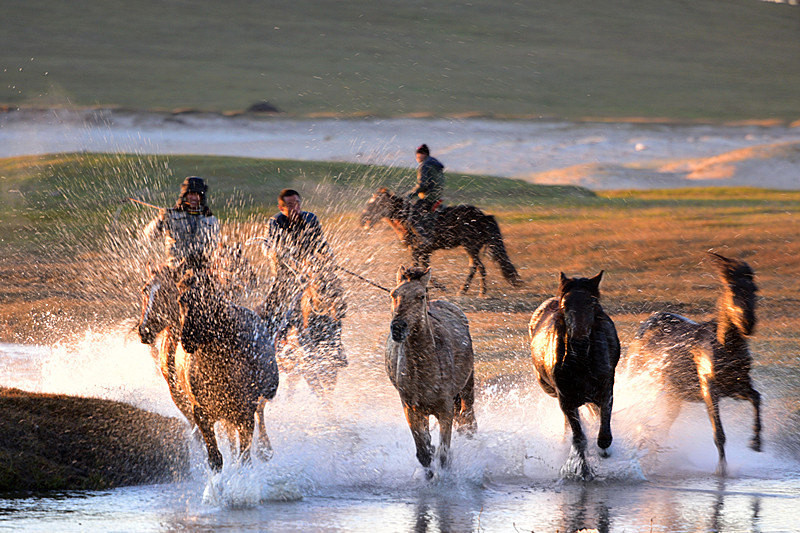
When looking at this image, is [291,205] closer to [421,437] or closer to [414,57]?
[421,437]

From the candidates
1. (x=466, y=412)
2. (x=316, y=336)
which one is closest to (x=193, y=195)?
(x=316, y=336)

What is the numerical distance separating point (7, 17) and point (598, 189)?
74170mm

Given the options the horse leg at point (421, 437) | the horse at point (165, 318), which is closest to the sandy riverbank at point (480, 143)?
the horse leg at point (421, 437)

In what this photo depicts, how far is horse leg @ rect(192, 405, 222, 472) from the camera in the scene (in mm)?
8469

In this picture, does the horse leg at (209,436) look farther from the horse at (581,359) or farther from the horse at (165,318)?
the horse at (581,359)

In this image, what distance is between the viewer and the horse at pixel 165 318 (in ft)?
29.1

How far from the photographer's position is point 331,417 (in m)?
10.7

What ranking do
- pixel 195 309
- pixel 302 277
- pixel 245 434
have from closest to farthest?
pixel 195 309 < pixel 245 434 < pixel 302 277

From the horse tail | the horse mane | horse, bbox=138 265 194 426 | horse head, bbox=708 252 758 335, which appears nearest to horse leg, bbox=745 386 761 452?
horse head, bbox=708 252 758 335

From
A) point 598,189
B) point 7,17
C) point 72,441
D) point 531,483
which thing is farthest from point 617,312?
point 7,17

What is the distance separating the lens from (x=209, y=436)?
8555mm

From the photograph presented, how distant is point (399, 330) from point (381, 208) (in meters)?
11.1

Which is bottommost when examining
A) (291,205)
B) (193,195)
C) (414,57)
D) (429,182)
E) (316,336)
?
(316,336)

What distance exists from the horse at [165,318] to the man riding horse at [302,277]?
5.04 ft
